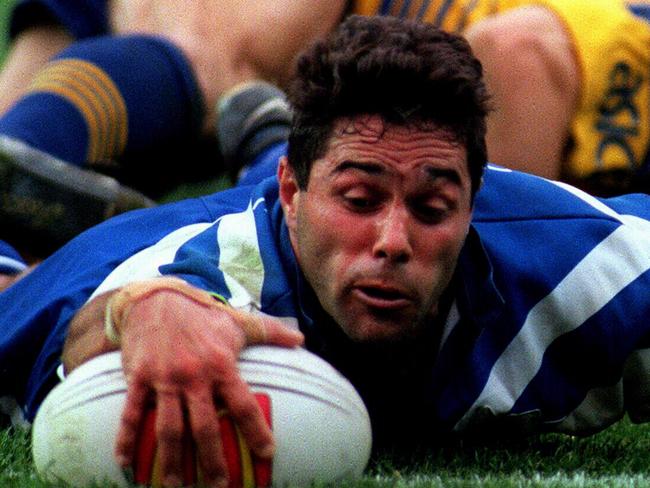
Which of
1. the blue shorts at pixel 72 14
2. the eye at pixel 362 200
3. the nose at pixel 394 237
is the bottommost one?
the blue shorts at pixel 72 14

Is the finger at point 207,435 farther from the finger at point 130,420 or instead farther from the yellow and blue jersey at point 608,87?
the yellow and blue jersey at point 608,87

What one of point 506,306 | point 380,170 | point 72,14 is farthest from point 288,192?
point 72,14

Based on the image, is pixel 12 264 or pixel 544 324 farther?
pixel 12 264

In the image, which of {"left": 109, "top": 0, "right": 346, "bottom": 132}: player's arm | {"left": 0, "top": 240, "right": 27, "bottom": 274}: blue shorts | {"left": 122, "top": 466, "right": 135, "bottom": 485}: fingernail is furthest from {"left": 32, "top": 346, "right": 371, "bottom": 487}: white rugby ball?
{"left": 109, "top": 0, "right": 346, "bottom": 132}: player's arm

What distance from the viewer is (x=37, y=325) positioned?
10.7 feet

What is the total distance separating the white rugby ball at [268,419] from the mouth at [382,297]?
0.65 feet

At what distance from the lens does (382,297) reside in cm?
272

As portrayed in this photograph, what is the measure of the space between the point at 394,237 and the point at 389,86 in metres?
0.28

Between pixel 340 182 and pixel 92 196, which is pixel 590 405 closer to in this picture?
pixel 340 182

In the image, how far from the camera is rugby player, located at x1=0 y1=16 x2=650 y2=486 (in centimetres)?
270

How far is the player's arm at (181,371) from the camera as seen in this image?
7.66ft

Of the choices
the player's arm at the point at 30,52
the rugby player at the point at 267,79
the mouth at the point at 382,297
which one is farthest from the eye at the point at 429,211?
the player's arm at the point at 30,52

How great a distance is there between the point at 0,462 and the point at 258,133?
208 centimetres

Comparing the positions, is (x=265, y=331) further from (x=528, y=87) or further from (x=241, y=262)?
(x=528, y=87)
